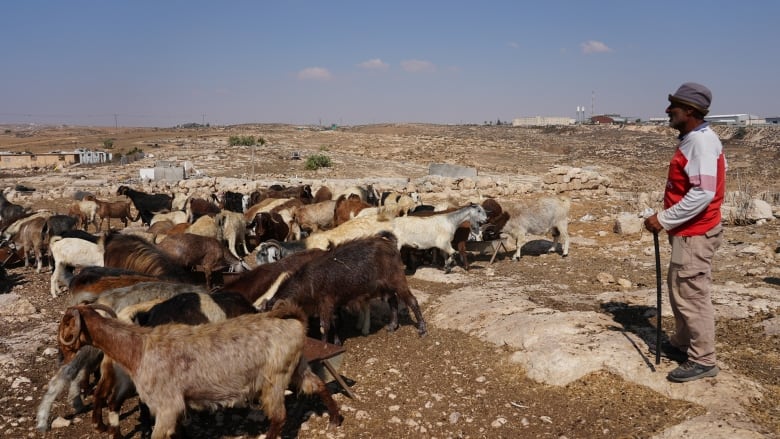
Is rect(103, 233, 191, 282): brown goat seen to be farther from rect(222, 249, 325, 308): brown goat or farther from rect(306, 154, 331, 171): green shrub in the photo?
rect(306, 154, 331, 171): green shrub

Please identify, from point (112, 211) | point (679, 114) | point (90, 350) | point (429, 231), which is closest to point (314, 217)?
point (429, 231)

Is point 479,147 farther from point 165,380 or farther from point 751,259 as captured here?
point 165,380

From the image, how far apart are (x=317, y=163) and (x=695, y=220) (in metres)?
26.6

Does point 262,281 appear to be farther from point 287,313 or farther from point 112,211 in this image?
point 112,211

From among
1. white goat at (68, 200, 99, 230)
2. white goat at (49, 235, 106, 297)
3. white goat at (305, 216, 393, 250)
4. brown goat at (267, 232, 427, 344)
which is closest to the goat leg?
brown goat at (267, 232, 427, 344)

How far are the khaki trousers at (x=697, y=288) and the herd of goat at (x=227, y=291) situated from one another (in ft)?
10.3

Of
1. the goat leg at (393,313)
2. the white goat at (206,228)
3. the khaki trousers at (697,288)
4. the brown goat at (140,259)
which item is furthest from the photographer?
the white goat at (206,228)

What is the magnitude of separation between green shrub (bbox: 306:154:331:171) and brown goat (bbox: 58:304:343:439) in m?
25.8

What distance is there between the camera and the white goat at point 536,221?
37.4 ft

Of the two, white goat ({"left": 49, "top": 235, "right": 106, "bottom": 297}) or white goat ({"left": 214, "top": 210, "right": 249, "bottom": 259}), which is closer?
white goat ({"left": 49, "top": 235, "right": 106, "bottom": 297})

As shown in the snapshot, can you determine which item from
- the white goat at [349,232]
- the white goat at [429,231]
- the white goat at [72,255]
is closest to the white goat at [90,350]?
the white goat at [349,232]

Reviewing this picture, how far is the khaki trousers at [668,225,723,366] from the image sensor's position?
4.50 meters

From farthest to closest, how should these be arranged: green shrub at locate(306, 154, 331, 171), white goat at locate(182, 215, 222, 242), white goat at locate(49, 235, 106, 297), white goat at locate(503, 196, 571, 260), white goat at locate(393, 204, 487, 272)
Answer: green shrub at locate(306, 154, 331, 171) < white goat at locate(182, 215, 222, 242) < white goat at locate(503, 196, 571, 260) < white goat at locate(393, 204, 487, 272) < white goat at locate(49, 235, 106, 297)

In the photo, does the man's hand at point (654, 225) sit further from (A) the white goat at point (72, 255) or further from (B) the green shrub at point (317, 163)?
(B) the green shrub at point (317, 163)
